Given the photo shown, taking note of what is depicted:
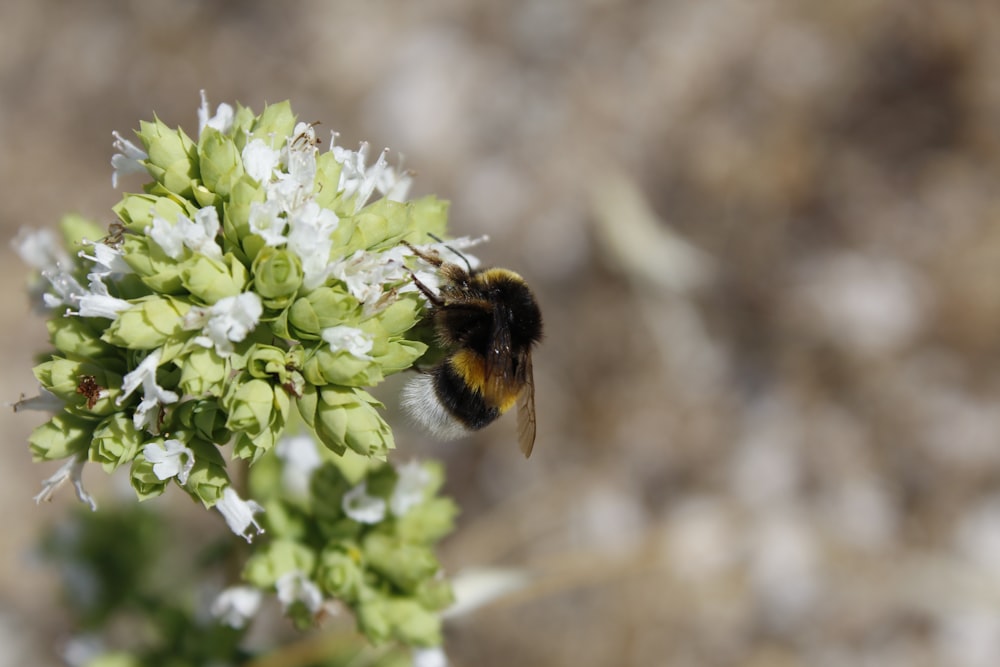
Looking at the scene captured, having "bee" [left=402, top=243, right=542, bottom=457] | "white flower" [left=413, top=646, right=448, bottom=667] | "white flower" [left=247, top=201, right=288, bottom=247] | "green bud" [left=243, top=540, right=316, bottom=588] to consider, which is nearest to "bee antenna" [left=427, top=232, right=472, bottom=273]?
"bee" [left=402, top=243, right=542, bottom=457]

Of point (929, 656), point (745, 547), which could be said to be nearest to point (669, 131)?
point (745, 547)

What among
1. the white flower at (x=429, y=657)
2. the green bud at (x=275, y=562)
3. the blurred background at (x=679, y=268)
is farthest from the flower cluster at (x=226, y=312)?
the blurred background at (x=679, y=268)

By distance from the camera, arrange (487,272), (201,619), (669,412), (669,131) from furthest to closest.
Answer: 1. (669,131)
2. (669,412)
3. (201,619)
4. (487,272)

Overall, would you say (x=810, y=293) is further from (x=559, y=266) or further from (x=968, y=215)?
(x=559, y=266)

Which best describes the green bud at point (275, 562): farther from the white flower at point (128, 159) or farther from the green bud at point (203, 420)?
the white flower at point (128, 159)

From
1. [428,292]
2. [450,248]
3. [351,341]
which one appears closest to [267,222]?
[351,341]

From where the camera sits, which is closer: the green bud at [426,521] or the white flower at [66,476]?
the white flower at [66,476]

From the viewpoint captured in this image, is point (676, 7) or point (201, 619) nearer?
point (201, 619)

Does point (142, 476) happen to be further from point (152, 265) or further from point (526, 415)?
point (526, 415)
